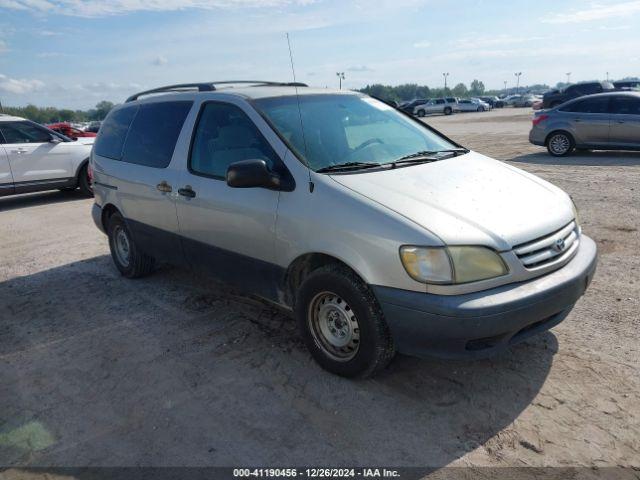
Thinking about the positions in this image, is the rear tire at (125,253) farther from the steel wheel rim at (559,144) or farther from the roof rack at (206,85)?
the steel wheel rim at (559,144)

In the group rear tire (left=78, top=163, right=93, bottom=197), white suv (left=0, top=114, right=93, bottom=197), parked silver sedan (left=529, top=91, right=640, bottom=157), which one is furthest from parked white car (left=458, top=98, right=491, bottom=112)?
white suv (left=0, top=114, right=93, bottom=197)

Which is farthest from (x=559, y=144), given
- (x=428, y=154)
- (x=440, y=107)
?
(x=440, y=107)

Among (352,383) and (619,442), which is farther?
(352,383)

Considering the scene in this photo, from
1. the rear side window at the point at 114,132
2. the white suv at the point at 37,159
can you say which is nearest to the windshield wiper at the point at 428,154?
the rear side window at the point at 114,132

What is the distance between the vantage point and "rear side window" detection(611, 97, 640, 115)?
38.5 ft

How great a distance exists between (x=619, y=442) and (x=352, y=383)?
1497mm

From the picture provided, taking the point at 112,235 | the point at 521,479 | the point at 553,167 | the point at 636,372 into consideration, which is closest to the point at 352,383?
the point at 521,479

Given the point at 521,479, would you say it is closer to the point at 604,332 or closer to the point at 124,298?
the point at 604,332

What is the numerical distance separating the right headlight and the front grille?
18 centimetres

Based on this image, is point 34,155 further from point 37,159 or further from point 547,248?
point 547,248

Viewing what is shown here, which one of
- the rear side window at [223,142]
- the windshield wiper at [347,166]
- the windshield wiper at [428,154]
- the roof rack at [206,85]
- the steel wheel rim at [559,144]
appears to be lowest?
the steel wheel rim at [559,144]

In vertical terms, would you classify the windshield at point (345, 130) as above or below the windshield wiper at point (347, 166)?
above

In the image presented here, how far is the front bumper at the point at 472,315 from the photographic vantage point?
276 centimetres

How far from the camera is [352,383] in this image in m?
3.34
